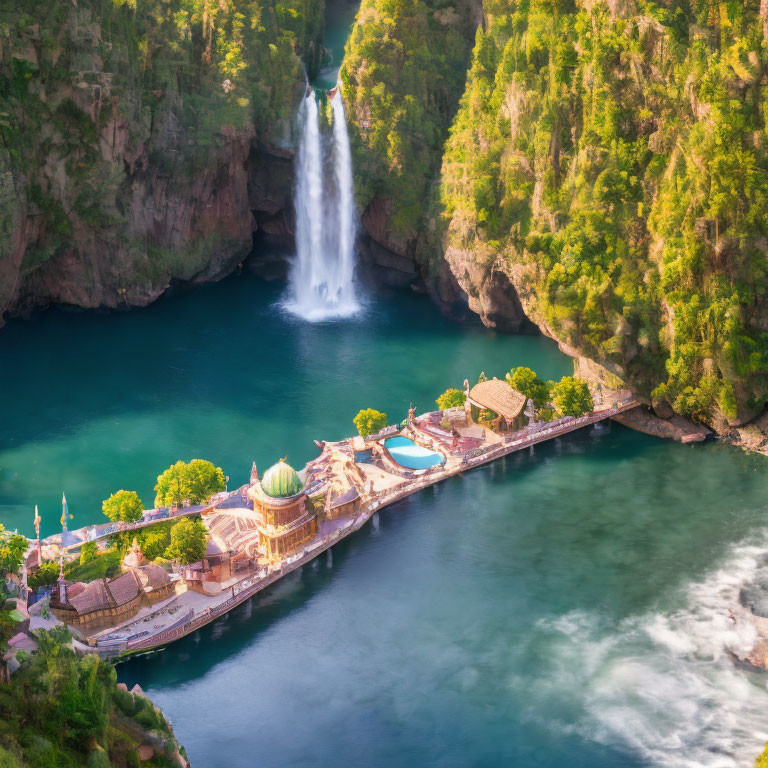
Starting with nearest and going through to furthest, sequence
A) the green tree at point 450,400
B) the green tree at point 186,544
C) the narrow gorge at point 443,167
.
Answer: the green tree at point 186,544, the narrow gorge at point 443,167, the green tree at point 450,400

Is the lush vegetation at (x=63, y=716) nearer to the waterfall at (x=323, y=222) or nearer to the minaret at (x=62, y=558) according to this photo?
the minaret at (x=62, y=558)

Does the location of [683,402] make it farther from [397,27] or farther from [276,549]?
[397,27]

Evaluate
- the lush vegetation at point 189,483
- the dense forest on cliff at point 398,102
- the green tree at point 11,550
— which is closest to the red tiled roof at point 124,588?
the green tree at point 11,550

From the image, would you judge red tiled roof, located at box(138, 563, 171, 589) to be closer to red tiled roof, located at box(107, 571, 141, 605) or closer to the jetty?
the jetty

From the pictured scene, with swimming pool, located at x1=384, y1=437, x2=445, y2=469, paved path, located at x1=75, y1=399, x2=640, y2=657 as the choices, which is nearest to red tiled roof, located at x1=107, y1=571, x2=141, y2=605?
paved path, located at x1=75, y1=399, x2=640, y2=657

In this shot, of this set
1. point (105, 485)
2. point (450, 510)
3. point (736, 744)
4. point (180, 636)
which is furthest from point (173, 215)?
point (736, 744)

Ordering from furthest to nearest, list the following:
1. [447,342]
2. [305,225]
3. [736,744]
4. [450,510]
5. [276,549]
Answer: [305,225]
[447,342]
[450,510]
[276,549]
[736,744]

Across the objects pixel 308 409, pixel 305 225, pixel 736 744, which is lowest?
pixel 736 744

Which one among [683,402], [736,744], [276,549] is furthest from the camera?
[683,402]
